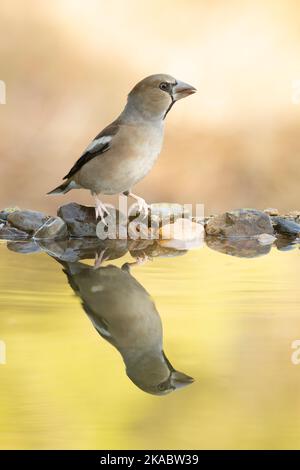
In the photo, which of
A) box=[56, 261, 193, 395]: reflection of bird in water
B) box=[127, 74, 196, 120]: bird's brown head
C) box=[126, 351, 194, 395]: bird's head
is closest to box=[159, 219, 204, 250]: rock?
box=[127, 74, 196, 120]: bird's brown head

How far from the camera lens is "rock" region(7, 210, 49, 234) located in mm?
4293

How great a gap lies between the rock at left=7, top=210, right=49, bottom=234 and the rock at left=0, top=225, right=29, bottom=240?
0.07 ft

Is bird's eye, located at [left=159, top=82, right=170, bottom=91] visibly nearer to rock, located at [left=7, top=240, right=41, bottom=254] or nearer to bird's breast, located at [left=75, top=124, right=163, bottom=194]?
bird's breast, located at [left=75, top=124, right=163, bottom=194]

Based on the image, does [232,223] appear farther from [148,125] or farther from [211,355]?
[211,355]

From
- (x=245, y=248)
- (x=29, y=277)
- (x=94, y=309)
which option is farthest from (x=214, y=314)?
(x=245, y=248)

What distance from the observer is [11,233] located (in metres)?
4.33

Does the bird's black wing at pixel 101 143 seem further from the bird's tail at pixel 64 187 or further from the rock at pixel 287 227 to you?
the rock at pixel 287 227

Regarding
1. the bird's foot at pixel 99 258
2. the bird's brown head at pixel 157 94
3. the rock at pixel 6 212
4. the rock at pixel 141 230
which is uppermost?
the bird's brown head at pixel 157 94

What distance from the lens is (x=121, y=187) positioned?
3752 millimetres

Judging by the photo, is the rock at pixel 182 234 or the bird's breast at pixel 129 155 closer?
the bird's breast at pixel 129 155

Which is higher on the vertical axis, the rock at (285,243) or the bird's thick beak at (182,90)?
the bird's thick beak at (182,90)

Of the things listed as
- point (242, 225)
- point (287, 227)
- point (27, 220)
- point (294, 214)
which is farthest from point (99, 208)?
Result: point (294, 214)

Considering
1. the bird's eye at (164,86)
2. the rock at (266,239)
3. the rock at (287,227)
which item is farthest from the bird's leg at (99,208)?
the rock at (287,227)

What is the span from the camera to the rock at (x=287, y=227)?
438cm
